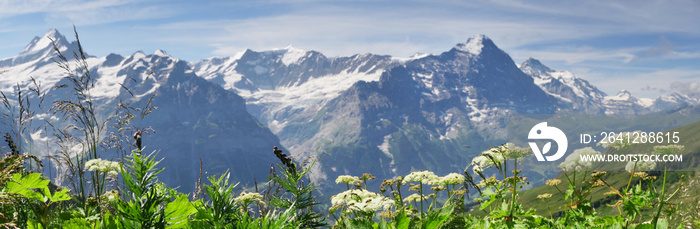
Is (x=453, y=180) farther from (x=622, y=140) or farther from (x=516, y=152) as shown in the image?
(x=622, y=140)

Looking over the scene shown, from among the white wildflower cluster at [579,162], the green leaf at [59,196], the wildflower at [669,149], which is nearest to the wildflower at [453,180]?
the white wildflower cluster at [579,162]

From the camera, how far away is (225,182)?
2.64m

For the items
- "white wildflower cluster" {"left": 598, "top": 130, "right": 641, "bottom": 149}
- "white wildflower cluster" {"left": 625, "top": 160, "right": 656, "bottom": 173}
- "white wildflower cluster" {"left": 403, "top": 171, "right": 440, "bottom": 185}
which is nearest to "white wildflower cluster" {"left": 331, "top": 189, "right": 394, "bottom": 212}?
"white wildflower cluster" {"left": 403, "top": 171, "right": 440, "bottom": 185}

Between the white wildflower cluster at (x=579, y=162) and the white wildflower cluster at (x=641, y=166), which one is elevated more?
the white wildflower cluster at (x=579, y=162)

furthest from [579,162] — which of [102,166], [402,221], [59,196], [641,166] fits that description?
[102,166]

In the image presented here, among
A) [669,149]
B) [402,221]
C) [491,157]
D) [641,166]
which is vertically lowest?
[641,166]

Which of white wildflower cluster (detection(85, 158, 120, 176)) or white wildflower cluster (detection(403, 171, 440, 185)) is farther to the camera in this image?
white wildflower cluster (detection(403, 171, 440, 185))

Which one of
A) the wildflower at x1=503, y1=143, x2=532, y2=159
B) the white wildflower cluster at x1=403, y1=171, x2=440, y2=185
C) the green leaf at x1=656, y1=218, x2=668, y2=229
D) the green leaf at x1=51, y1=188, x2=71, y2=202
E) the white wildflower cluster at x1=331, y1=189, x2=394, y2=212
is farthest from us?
the white wildflower cluster at x1=403, y1=171, x2=440, y2=185

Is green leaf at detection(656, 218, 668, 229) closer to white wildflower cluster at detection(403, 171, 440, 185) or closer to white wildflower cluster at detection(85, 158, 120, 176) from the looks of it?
white wildflower cluster at detection(403, 171, 440, 185)

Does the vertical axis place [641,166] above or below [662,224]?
above

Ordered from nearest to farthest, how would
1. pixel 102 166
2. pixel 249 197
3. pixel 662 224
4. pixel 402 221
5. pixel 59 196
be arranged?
pixel 402 221 → pixel 59 196 → pixel 662 224 → pixel 102 166 → pixel 249 197

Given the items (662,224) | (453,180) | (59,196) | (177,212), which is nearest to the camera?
(177,212)

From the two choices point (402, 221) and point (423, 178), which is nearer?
point (402, 221)

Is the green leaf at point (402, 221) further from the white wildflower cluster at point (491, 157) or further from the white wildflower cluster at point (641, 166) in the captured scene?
the white wildflower cluster at point (641, 166)
